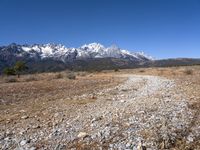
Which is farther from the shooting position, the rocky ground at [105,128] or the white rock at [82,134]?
the white rock at [82,134]

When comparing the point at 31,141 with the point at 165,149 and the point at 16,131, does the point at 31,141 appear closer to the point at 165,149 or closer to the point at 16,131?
the point at 16,131

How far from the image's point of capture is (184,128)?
474 inches

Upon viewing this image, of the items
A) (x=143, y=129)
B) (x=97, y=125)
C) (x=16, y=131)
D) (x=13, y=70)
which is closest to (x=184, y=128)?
(x=143, y=129)

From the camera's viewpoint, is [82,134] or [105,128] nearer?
[82,134]

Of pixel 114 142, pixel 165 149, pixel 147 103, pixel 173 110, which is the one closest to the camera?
pixel 165 149

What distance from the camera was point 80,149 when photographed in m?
10.0

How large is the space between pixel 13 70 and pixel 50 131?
101 metres

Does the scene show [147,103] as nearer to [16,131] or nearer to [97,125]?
[97,125]

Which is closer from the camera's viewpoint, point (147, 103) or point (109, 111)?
point (109, 111)

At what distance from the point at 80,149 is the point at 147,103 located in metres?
8.74

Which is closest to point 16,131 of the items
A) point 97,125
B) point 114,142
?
point 97,125

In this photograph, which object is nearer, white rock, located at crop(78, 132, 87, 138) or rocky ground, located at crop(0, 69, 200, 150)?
rocky ground, located at crop(0, 69, 200, 150)

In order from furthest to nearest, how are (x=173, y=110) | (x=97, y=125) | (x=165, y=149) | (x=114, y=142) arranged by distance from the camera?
(x=173, y=110), (x=97, y=125), (x=114, y=142), (x=165, y=149)

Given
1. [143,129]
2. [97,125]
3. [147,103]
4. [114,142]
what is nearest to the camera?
[114,142]
